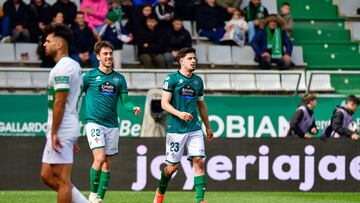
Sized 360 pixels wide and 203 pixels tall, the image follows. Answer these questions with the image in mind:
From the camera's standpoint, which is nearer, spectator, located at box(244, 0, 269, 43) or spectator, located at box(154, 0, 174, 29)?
spectator, located at box(154, 0, 174, 29)

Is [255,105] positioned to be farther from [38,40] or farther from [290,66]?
[38,40]

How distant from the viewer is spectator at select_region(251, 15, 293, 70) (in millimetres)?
25953

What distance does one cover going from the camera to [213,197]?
17859 millimetres

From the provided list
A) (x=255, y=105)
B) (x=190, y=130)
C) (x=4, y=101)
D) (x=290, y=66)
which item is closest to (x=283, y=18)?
(x=290, y=66)

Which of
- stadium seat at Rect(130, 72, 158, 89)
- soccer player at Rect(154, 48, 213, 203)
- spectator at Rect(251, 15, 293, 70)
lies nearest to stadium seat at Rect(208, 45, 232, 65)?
spectator at Rect(251, 15, 293, 70)

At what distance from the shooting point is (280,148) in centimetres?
1998

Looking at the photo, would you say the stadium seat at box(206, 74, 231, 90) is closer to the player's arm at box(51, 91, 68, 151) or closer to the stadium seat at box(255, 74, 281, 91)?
the stadium seat at box(255, 74, 281, 91)

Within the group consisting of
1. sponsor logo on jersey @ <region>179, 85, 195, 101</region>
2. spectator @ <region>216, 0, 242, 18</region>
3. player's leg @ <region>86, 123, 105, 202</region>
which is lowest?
player's leg @ <region>86, 123, 105, 202</region>

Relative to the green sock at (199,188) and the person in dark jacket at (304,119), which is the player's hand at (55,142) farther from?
the person in dark jacket at (304,119)

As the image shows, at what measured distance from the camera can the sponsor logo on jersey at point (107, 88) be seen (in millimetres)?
15086

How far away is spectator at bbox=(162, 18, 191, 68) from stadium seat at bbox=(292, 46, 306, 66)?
3.06m

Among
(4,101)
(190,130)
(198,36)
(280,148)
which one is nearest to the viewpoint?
(190,130)

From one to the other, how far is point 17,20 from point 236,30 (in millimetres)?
5410

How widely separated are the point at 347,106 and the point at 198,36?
22.5ft
